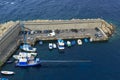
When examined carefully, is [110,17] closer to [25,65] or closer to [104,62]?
[104,62]

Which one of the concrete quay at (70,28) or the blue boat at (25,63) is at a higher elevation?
the concrete quay at (70,28)

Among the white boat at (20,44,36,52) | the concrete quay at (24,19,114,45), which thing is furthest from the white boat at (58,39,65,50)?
the white boat at (20,44,36,52)

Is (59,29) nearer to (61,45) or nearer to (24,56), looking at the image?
(61,45)

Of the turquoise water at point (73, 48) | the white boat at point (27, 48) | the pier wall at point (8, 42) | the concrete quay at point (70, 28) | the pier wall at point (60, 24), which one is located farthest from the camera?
the pier wall at point (60, 24)

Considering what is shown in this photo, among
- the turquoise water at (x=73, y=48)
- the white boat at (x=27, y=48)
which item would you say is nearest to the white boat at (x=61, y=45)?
the turquoise water at (x=73, y=48)

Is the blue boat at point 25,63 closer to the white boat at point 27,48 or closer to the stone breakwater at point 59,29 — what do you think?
the white boat at point 27,48

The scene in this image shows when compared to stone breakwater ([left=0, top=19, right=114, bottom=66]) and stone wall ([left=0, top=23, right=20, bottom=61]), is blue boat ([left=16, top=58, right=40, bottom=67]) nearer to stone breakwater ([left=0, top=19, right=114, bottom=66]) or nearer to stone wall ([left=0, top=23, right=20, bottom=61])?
stone wall ([left=0, top=23, right=20, bottom=61])

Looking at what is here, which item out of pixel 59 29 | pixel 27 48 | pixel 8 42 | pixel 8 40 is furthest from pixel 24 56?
pixel 59 29
